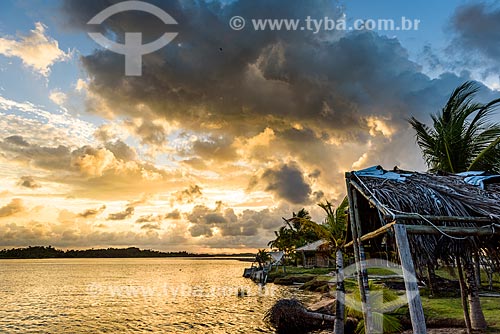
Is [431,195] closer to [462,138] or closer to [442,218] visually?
[442,218]

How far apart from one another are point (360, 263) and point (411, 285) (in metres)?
2.80

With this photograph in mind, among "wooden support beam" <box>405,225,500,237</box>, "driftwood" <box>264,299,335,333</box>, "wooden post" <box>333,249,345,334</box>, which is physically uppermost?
"wooden support beam" <box>405,225,500,237</box>

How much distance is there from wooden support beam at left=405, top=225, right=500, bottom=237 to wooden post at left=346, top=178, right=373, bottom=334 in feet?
8.25

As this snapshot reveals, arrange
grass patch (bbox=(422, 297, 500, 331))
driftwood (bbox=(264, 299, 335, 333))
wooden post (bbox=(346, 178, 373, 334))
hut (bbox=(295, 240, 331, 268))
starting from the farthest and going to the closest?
hut (bbox=(295, 240, 331, 268)) → driftwood (bbox=(264, 299, 335, 333)) → grass patch (bbox=(422, 297, 500, 331)) → wooden post (bbox=(346, 178, 373, 334))

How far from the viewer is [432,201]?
8312mm

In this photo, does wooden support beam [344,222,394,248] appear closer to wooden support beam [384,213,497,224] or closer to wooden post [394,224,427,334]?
wooden support beam [384,213,497,224]

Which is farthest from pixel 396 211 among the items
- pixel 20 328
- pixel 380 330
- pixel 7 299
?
Result: pixel 7 299

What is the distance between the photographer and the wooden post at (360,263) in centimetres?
941

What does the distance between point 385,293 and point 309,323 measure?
15.2ft

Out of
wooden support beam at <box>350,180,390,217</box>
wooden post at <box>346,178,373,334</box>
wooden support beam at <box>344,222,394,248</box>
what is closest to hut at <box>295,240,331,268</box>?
wooden support beam at <box>344,222,394,248</box>

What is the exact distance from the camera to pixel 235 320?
2239 centimetres

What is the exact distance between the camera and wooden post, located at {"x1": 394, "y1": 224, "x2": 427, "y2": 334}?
21.1ft

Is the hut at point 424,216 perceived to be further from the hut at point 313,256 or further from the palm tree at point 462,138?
the hut at point 313,256

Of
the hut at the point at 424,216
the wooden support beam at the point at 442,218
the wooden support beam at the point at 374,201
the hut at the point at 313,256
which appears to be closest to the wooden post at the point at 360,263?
the hut at the point at 424,216
